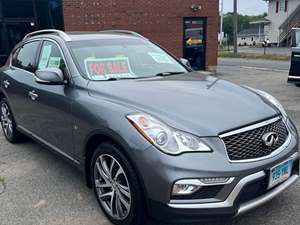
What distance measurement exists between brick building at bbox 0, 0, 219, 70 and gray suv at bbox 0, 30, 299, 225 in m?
8.55

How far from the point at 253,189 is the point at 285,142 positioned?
0.62 meters

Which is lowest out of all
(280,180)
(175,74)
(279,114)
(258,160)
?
(280,180)

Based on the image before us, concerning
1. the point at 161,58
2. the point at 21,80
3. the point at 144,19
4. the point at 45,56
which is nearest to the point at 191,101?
the point at 161,58

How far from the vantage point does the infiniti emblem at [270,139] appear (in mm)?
2850

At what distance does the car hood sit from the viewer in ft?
9.11

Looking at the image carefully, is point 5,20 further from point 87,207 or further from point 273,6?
point 273,6

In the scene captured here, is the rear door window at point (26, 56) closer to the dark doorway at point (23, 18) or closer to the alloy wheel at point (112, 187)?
the alloy wheel at point (112, 187)

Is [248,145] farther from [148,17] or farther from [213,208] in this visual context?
[148,17]

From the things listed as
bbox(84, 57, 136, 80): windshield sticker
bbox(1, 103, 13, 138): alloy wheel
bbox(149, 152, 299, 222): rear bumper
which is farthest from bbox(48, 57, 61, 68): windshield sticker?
bbox(149, 152, 299, 222): rear bumper

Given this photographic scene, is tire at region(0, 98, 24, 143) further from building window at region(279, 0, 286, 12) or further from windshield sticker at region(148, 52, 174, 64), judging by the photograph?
building window at region(279, 0, 286, 12)

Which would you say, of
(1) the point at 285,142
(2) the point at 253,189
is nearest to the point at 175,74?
(1) the point at 285,142

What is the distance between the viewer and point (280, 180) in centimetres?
294

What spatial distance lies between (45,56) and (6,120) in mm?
1809

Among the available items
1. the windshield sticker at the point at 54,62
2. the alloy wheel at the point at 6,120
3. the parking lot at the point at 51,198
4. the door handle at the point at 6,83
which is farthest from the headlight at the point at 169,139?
the alloy wheel at the point at 6,120
